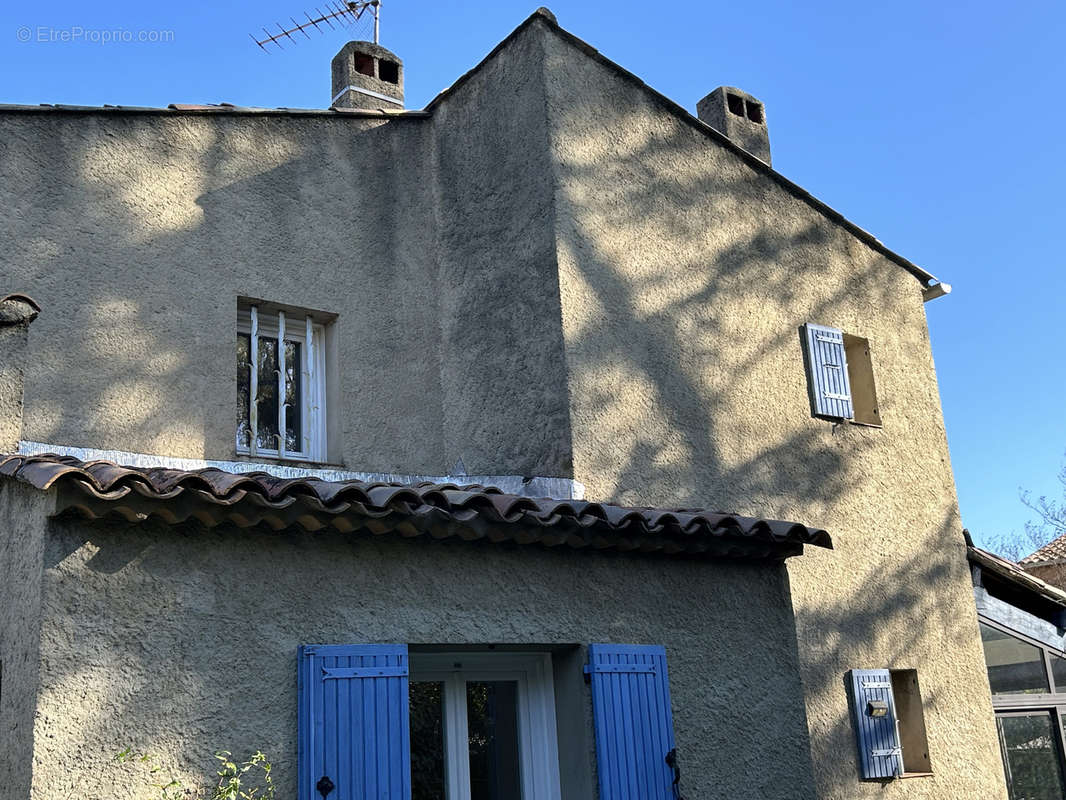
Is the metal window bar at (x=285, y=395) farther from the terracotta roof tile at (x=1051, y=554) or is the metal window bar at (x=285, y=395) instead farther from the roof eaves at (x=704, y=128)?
the terracotta roof tile at (x=1051, y=554)

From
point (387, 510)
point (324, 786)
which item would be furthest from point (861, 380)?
point (324, 786)

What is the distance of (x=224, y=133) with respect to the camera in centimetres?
878

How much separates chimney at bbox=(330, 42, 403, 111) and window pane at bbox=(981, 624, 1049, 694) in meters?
7.87

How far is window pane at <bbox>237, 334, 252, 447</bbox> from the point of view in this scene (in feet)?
27.6

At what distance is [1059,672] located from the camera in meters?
11.4

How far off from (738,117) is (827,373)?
3038mm

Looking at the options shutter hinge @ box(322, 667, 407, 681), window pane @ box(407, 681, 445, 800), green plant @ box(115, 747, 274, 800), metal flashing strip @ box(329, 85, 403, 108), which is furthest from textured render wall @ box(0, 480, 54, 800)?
metal flashing strip @ box(329, 85, 403, 108)

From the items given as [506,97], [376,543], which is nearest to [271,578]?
[376,543]

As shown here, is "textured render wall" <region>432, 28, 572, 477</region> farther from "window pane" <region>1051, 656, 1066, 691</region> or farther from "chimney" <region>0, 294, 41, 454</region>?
"window pane" <region>1051, 656, 1066, 691</region>

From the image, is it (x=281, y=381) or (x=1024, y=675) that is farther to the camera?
→ (x=1024, y=675)

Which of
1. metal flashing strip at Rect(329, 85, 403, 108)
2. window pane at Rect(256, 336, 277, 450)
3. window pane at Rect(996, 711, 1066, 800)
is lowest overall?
window pane at Rect(996, 711, 1066, 800)

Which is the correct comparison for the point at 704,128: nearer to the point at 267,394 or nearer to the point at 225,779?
the point at 267,394

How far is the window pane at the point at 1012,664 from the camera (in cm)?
1095

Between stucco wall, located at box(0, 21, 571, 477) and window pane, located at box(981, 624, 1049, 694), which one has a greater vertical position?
stucco wall, located at box(0, 21, 571, 477)
